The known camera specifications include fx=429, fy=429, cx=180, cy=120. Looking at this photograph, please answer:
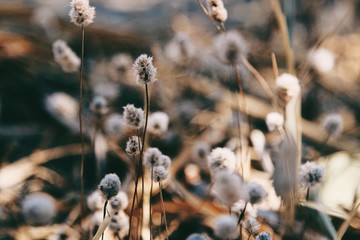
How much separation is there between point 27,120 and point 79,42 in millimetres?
545

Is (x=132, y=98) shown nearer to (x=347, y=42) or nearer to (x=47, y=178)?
(x=47, y=178)

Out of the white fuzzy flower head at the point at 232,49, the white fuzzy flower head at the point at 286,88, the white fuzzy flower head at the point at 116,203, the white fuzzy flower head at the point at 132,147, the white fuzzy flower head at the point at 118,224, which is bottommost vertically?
the white fuzzy flower head at the point at 118,224

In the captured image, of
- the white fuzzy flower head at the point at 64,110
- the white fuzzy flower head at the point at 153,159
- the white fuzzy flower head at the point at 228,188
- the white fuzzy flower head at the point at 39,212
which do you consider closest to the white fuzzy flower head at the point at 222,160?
the white fuzzy flower head at the point at 153,159

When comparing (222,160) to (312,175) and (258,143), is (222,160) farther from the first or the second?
(258,143)

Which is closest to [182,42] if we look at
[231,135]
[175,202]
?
[231,135]

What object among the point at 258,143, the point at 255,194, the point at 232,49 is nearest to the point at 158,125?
the point at 232,49

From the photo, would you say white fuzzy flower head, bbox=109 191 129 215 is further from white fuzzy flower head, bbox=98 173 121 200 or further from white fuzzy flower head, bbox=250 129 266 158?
white fuzzy flower head, bbox=250 129 266 158

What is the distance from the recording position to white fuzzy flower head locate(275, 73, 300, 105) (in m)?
0.83

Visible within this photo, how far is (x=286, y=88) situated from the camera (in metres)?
0.83

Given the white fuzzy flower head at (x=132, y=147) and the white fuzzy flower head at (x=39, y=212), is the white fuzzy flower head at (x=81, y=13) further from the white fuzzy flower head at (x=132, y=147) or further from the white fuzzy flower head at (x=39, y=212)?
the white fuzzy flower head at (x=39, y=212)

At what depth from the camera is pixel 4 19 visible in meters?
1.89

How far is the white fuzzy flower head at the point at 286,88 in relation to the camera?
2.72 feet

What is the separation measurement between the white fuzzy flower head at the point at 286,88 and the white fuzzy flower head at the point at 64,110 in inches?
30.6

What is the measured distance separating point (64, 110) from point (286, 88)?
2.78ft
